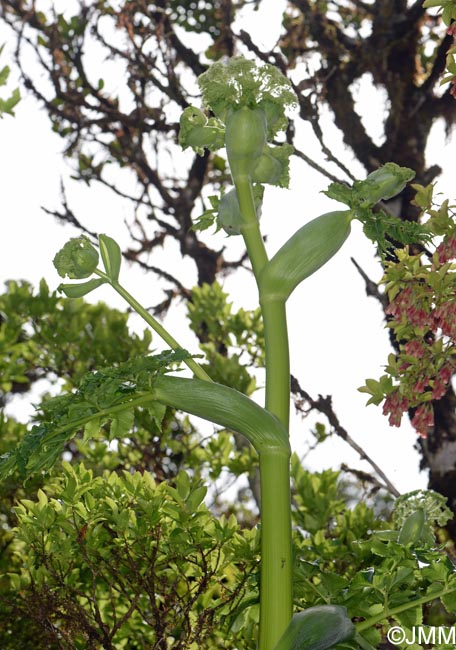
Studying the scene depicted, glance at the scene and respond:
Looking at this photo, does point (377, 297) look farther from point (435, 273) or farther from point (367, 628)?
point (367, 628)

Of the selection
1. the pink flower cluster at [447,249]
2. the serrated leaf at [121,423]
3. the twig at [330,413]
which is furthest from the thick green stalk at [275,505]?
the twig at [330,413]

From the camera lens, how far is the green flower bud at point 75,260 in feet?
5.18

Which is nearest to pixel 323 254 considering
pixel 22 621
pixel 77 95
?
pixel 22 621

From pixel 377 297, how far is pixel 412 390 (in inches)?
61.8

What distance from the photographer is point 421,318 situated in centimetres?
224

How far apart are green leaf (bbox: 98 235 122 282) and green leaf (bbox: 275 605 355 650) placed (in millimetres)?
741

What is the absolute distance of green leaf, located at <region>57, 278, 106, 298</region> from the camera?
160 cm

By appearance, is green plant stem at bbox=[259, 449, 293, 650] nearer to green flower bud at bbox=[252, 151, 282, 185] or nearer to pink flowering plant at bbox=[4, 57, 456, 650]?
pink flowering plant at bbox=[4, 57, 456, 650]

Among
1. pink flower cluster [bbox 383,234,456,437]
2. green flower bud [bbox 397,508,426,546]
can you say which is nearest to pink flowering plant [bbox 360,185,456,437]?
pink flower cluster [bbox 383,234,456,437]

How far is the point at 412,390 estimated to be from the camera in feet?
7.46

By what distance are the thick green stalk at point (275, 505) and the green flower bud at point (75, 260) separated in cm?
36

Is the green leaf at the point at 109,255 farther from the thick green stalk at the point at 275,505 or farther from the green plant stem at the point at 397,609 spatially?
the green plant stem at the point at 397,609

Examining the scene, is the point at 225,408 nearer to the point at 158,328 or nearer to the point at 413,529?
the point at 158,328

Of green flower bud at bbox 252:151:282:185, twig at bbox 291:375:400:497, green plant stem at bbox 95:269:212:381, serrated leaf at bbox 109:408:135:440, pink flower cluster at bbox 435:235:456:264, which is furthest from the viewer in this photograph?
twig at bbox 291:375:400:497
